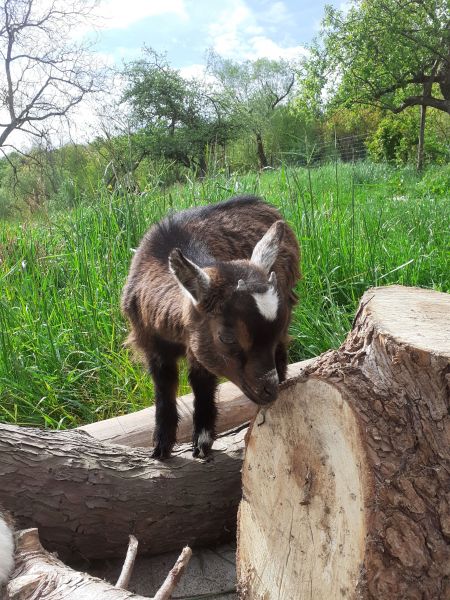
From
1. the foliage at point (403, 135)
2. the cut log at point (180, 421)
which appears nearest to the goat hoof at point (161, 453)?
the cut log at point (180, 421)

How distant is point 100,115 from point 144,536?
412 centimetres

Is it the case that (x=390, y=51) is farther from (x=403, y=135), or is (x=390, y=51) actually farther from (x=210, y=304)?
(x=210, y=304)

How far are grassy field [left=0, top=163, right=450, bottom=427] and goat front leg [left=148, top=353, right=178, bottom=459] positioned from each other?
3.19 feet

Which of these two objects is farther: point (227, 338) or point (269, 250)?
point (269, 250)

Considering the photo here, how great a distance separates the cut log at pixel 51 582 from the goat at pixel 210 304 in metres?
0.78

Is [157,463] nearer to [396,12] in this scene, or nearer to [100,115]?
[100,115]

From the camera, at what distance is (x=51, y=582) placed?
1.92m

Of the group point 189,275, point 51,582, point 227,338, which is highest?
point 189,275

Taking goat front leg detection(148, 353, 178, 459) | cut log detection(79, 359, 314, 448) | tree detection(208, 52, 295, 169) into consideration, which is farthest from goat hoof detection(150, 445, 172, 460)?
tree detection(208, 52, 295, 169)

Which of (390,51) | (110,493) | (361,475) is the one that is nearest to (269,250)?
(361,475)

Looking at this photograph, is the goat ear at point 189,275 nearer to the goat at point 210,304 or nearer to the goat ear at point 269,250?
the goat at point 210,304

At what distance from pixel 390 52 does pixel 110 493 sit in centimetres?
1779

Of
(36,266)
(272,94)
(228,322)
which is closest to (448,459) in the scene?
(228,322)

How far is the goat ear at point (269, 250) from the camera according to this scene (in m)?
2.60
